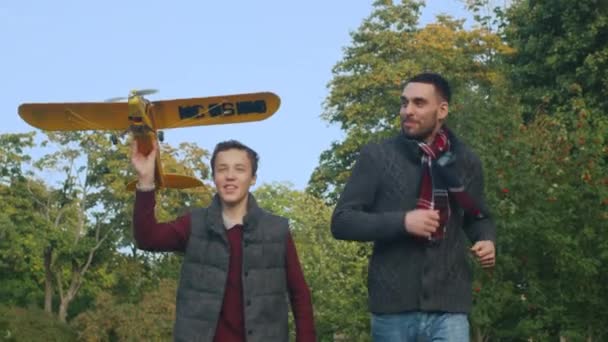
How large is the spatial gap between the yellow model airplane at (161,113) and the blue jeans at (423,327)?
191 inches

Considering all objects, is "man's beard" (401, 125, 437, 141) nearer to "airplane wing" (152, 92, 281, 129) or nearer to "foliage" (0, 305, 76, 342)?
"airplane wing" (152, 92, 281, 129)

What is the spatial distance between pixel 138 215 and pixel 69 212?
202 ft

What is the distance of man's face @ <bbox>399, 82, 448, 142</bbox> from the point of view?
6.78 meters

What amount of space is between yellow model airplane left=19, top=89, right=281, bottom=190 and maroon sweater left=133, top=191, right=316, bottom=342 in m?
4.13

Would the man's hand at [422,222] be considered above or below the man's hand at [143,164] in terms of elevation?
below

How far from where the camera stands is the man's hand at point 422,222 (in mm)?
6316

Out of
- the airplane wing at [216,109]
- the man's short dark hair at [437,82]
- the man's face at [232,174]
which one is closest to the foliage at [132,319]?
the airplane wing at [216,109]

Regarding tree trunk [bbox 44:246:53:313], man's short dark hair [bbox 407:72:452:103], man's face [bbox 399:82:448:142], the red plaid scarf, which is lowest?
the red plaid scarf

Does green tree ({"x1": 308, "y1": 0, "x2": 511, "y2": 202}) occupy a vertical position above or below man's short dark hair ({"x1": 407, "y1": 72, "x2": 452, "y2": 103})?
above

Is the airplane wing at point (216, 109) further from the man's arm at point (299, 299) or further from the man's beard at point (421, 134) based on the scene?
the man's beard at point (421, 134)

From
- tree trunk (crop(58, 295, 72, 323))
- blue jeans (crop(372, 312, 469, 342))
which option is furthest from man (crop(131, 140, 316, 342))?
tree trunk (crop(58, 295, 72, 323))

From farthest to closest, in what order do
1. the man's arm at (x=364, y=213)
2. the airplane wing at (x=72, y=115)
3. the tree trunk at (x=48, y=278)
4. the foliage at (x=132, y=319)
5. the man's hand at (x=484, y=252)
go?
the tree trunk at (x=48, y=278), the foliage at (x=132, y=319), the airplane wing at (x=72, y=115), the man's hand at (x=484, y=252), the man's arm at (x=364, y=213)

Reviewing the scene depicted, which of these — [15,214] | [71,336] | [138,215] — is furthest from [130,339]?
[138,215]

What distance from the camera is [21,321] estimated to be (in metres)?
59.3
